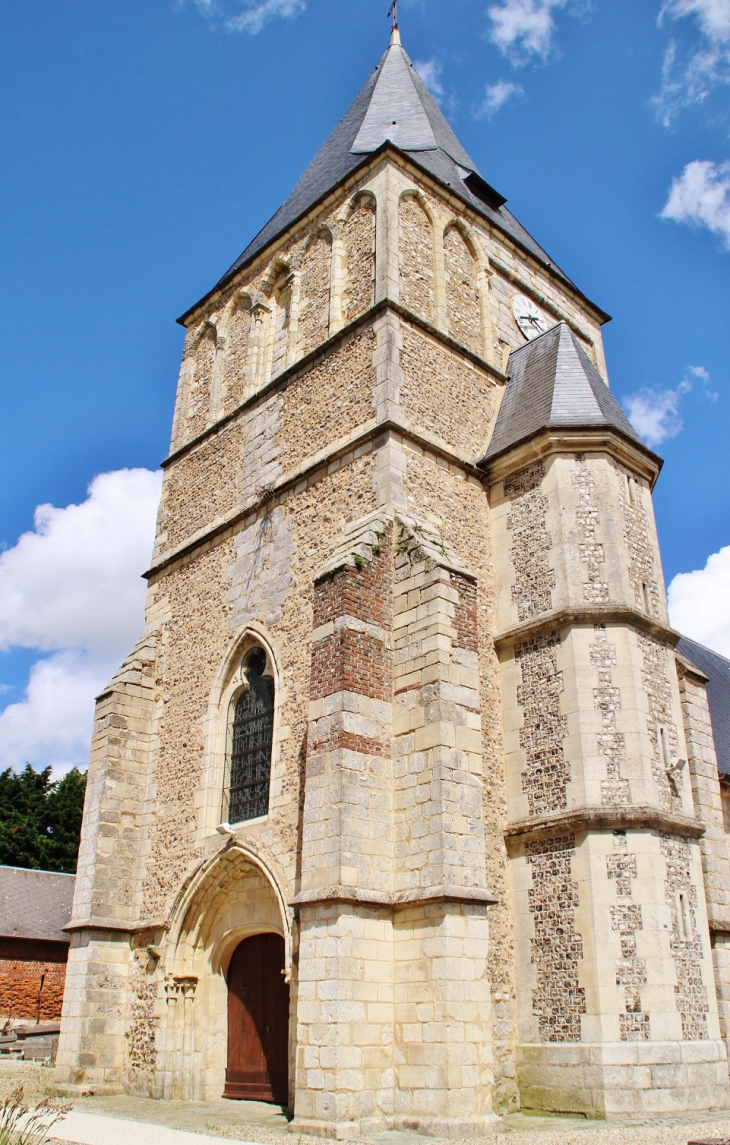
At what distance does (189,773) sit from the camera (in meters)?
13.1

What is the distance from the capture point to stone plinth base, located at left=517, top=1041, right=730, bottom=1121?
9039 millimetres

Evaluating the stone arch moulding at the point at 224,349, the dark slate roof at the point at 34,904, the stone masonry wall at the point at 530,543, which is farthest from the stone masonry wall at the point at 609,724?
the dark slate roof at the point at 34,904

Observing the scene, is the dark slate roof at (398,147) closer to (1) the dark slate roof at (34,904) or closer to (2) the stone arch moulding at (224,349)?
(2) the stone arch moulding at (224,349)

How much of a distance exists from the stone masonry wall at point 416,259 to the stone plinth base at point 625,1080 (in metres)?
9.85

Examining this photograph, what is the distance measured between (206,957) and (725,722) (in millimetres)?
11347

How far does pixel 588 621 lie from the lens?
11.3 metres

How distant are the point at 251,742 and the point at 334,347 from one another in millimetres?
5987

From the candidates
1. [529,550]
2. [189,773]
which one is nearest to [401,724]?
[529,550]

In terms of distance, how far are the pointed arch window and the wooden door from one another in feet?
5.45

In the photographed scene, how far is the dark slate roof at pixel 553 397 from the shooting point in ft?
41.9

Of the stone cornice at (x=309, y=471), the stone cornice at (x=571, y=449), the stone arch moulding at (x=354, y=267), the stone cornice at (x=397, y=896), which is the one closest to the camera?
the stone cornice at (x=397, y=896)

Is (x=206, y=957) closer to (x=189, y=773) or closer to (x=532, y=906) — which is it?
(x=189, y=773)

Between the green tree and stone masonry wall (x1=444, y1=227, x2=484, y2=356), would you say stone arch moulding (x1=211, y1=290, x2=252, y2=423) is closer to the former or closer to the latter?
stone masonry wall (x1=444, y1=227, x2=484, y2=356)

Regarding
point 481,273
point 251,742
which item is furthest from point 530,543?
point 481,273
